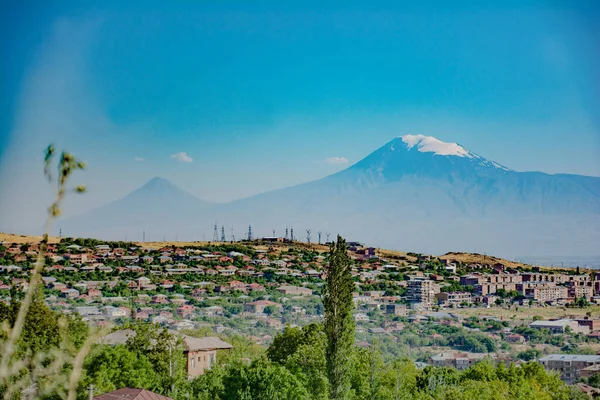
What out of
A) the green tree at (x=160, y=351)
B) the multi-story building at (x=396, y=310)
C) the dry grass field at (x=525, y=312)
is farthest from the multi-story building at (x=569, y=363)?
the green tree at (x=160, y=351)

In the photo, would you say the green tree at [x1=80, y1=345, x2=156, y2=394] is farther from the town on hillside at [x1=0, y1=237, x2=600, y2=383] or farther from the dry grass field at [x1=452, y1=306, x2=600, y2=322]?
the dry grass field at [x1=452, y1=306, x2=600, y2=322]

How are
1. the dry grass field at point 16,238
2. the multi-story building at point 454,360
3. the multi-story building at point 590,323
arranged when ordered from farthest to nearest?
the dry grass field at point 16,238 → the multi-story building at point 590,323 → the multi-story building at point 454,360

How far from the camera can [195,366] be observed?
31625 millimetres

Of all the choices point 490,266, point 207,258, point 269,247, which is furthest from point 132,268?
point 490,266

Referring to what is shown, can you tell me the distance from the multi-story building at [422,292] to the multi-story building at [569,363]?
27039 mm

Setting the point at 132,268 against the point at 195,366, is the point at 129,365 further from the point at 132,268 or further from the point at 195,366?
the point at 132,268

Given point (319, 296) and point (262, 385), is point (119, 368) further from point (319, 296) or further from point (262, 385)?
point (319, 296)

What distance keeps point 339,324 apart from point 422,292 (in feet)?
224

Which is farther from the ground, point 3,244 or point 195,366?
point 3,244

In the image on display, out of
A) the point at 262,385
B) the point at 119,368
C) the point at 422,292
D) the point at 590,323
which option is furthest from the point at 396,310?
the point at 262,385

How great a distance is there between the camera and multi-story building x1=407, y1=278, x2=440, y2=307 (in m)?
88.8

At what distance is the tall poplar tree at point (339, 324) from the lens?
75.3 feet

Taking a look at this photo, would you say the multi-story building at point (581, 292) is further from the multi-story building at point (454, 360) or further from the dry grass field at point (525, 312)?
the multi-story building at point (454, 360)

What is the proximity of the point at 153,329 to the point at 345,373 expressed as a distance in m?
8.48
